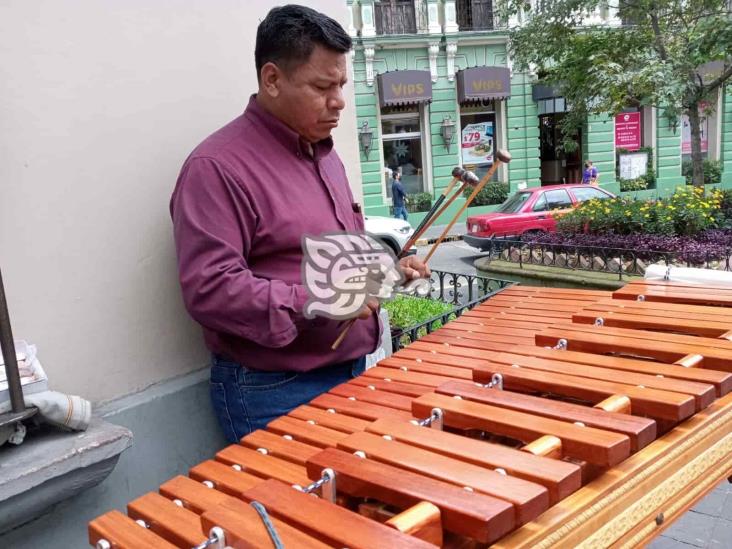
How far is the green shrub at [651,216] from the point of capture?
7.73 metres

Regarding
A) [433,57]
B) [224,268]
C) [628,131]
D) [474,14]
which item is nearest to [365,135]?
[433,57]

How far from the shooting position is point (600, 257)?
7.38 metres

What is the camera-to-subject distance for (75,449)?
69.1 inches

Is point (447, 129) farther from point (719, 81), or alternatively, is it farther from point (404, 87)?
point (719, 81)

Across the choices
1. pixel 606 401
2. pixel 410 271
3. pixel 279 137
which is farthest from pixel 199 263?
pixel 606 401

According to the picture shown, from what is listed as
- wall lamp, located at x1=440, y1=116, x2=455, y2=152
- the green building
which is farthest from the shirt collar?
wall lamp, located at x1=440, y1=116, x2=455, y2=152

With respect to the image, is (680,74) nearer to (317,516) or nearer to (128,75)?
(128,75)

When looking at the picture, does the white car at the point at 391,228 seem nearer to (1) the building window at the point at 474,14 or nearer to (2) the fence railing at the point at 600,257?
(2) the fence railing at the point at 600,257

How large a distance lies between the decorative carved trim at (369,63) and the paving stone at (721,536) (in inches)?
569

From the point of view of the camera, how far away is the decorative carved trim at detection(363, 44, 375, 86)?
15844mm

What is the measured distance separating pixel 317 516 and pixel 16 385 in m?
0.99

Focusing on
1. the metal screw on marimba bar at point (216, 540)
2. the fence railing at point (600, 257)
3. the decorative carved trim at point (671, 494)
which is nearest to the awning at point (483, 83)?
the fence railing at point (600, 257)

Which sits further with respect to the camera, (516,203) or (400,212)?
(400,212)

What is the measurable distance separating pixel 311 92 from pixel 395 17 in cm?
1569
